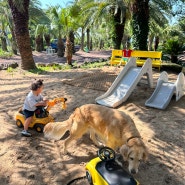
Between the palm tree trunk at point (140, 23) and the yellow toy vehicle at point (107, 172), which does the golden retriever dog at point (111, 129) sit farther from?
the palm tree trunk at point (140, 23)

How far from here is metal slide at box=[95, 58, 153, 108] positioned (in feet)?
23.6

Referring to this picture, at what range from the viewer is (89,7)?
769 inches

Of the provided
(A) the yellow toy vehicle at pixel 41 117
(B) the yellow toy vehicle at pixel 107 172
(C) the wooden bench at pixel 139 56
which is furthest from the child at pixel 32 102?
(C) the wooden bench at pixel 139 56

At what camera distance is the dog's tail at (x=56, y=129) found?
4.72 m

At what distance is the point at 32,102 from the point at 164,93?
395 cm

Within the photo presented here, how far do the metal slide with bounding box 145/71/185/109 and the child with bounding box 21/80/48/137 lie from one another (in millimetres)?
3086

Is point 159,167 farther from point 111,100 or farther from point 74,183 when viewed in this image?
point 111,100

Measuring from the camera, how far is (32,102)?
515cm

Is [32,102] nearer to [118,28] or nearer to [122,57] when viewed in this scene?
[122,57]

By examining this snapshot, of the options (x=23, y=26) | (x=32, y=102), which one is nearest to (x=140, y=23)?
(x=23, y=26)

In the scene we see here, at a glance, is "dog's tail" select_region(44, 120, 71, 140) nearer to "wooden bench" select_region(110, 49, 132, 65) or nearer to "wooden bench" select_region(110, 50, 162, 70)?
"wooden bench" select_region(110, 50, 162, 70)

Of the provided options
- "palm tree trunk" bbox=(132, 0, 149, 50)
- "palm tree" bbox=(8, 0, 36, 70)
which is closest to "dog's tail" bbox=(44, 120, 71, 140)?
"palm tree" bbox=(8, 0, 36, 70)

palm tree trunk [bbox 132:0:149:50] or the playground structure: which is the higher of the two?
palm tree trunk [bbox 132:0:149:50]

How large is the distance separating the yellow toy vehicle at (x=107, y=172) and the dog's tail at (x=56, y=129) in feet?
4.05
